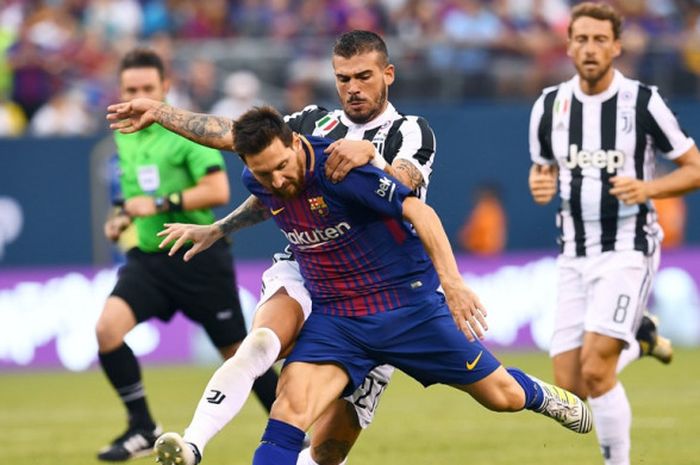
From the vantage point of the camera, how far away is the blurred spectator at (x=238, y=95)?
17.9m

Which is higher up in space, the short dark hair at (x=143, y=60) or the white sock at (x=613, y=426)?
the short dark hair at (x=143, y=60)

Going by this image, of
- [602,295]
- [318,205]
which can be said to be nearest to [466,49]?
[602,295]

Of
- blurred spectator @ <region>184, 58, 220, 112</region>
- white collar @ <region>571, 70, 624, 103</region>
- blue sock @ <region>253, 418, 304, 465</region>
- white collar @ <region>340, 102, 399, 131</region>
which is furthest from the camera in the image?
blurred spectator @ <region>184, 58, 220, 112</region>

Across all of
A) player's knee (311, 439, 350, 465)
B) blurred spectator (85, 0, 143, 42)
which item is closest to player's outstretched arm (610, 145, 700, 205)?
player's knee (311, 439, 350, 465)

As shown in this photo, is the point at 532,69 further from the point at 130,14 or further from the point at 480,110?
the point at 130,14

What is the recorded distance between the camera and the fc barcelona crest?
673 centimetres

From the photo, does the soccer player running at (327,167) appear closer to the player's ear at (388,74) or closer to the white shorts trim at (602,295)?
the player's ear at (388,74)

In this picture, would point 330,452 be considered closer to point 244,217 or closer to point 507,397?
point 507,397

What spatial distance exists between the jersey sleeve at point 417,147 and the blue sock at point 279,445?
1.38 metres

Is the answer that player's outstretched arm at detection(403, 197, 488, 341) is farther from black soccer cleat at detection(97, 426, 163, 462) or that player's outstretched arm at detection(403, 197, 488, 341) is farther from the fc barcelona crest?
black soccer cleat at detection(97, 426, 163, 462)

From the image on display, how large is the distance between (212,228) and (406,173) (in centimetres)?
109

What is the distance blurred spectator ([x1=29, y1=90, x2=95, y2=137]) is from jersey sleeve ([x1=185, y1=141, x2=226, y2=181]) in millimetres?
9334

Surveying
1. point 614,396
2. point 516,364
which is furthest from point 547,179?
point 516,364

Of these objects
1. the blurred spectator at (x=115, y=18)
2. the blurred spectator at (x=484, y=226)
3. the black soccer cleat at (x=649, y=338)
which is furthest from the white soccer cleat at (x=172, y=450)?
the blurred spectator at (x=115, y=18)
